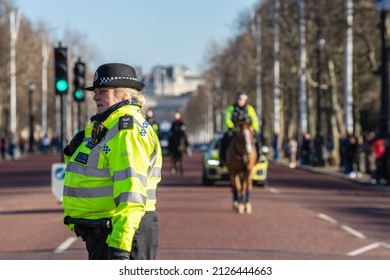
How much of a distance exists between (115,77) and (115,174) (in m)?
0.54

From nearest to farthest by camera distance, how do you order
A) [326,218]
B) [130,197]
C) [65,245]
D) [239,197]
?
1. [130,197]
2. [65,245]
3. [326,218]
4. [239,197]

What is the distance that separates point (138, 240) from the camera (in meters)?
6.12

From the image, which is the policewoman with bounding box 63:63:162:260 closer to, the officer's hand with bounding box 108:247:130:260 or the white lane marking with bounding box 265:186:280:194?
the officer's hand with bounding box 108:247:130:260

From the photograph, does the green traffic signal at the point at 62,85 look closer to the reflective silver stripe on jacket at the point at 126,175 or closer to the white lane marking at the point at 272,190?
the white lane marking at the point at 272,190

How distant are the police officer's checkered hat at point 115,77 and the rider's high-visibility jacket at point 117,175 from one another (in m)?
0.12

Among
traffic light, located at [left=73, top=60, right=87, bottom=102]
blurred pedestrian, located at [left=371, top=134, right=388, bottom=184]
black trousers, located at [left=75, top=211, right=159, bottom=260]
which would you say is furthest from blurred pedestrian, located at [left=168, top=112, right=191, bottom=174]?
black trousers, located at [left=75, top=211, right=159, bottom=260]

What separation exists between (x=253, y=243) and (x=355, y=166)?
27.8 meters

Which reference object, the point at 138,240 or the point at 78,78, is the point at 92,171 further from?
the point at 78,78

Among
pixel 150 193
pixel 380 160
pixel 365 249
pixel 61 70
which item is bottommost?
pixel 365 249

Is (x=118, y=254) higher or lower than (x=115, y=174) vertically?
lower

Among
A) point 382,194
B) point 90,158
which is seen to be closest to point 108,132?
point 90,158

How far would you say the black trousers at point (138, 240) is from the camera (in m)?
6.12

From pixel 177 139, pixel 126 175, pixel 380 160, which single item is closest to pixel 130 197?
pixel 126 175

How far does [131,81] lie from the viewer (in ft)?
20.6
